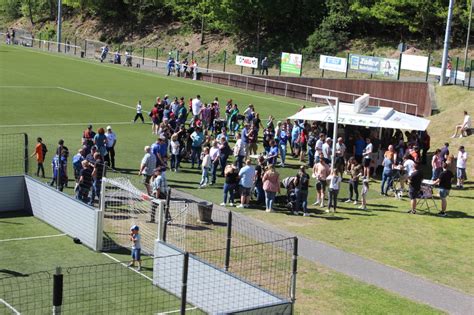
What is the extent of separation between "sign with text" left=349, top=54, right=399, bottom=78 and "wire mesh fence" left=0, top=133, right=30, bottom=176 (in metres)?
27.4

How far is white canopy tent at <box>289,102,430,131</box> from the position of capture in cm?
2709

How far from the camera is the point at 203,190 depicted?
78.1 ft

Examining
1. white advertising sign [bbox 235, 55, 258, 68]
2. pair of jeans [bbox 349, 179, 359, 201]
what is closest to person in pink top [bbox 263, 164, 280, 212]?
pair of jeans [bbox 349, 179, 359, 201]

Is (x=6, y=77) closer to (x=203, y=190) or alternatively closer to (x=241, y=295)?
(x=203, y=190)

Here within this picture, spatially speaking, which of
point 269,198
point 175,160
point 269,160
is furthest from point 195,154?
point 269,198

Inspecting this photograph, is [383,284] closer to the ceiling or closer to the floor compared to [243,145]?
closer to the floor

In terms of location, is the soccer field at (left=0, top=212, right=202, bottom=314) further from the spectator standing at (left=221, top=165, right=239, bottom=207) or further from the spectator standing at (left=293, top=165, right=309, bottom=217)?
the spectator standing at (left=293, top=165, right=309, bottom=217)

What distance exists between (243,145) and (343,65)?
28859mm

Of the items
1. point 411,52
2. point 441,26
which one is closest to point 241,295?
point 411,52

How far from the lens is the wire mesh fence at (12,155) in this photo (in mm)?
24216

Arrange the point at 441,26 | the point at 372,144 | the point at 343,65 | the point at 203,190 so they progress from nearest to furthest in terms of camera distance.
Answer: the point at 203,190, the point at 372,144, the point at 343,65, the point at 441,26

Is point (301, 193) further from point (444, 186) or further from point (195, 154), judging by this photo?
point (195, 154)

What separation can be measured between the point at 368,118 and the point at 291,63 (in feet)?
91.6

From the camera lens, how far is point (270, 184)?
2158 cm
